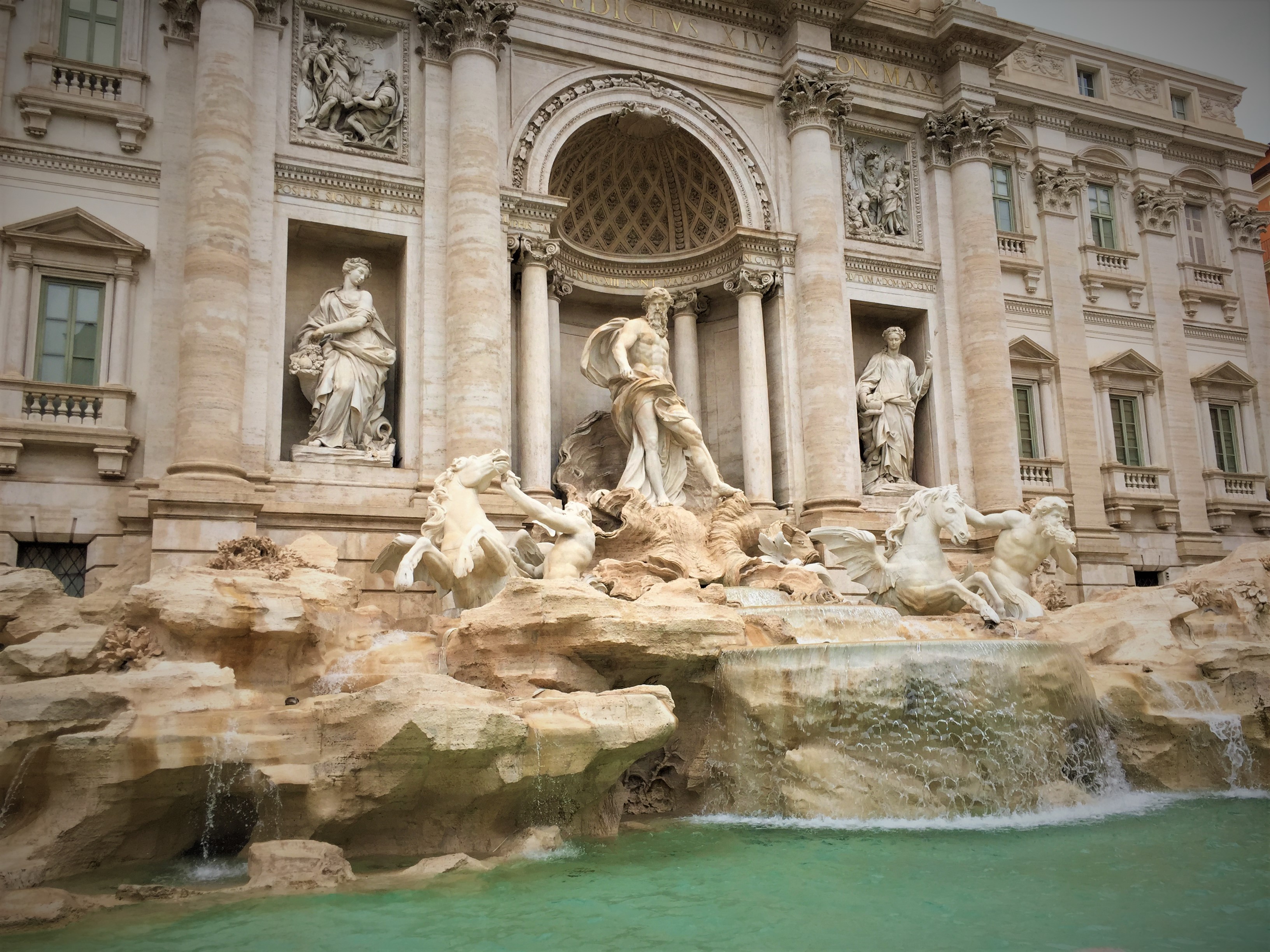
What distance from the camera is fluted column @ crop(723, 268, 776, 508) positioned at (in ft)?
54.8

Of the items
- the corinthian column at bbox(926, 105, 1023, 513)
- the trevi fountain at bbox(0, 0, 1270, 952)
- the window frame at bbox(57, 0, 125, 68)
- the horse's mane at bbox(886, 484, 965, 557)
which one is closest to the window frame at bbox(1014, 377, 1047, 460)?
the trevi fountain at bbox(0, 0, 1270, 952)

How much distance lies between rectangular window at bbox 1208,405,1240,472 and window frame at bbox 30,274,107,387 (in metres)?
20.9

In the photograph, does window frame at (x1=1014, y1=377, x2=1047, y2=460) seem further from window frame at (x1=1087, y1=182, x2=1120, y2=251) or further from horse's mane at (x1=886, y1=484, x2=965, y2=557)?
horse's mane at (x1=886, y1=484, x2=965, y2=557)

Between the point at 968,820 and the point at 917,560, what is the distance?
4750mm

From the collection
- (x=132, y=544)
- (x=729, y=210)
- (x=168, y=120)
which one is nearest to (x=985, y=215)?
(x=729, y=210)

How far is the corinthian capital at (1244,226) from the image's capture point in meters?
22.8

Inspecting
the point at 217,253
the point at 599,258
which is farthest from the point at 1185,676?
the point at 217,253

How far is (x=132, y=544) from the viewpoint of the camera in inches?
503

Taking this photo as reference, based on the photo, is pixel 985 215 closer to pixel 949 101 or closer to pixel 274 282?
pixel 949 101

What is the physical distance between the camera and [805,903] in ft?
20.1

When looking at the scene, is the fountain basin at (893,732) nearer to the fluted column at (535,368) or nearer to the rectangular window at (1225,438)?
the fluted column at (535,368)

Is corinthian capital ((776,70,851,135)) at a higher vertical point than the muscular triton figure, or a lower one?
higher

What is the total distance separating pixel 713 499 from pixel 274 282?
277 inches

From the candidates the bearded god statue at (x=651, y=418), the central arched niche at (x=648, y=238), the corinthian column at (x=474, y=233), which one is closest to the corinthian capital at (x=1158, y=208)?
the central arched niche at (x=648, y=238)
